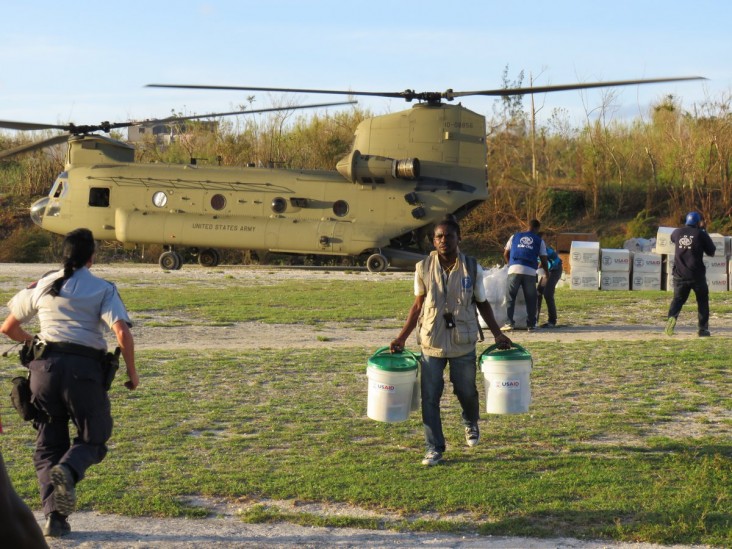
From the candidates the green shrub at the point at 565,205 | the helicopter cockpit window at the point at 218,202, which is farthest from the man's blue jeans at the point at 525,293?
the green shrub at the point at 565,205

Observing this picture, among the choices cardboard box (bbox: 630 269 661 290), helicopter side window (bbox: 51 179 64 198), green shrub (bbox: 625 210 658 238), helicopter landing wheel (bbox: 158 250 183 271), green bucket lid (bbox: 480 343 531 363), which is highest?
helicopter side window (bbox: 51 179 64 198)

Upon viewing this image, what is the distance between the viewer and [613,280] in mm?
22906

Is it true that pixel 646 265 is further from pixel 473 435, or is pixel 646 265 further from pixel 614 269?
pixel 473 435

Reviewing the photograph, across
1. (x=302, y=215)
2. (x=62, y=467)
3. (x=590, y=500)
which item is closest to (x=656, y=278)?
(x=302, y=215)

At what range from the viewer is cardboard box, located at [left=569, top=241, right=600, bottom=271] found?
2266 cm

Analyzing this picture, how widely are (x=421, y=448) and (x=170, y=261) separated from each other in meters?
21.3

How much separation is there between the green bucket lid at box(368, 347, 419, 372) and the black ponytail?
2.45 metres

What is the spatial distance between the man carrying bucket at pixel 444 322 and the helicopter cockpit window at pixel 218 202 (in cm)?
2094

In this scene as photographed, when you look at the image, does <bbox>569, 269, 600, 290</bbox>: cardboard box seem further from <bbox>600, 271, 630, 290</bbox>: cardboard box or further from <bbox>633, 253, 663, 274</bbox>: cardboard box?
<bbox>633, 253, 663, 274</bbox>: cardboard box

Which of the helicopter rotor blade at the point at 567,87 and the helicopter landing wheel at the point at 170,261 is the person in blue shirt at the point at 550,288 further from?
the helicopter landing wheel at the point at 170,261

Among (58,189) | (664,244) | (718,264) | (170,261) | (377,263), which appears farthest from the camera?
(58,189)

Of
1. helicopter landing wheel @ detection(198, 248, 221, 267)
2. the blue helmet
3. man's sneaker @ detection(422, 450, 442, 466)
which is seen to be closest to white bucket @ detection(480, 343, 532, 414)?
man's sneaker @ detection(422, 450, 442, 466)

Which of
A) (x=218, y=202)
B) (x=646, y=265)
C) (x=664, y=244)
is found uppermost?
(x=218, y=202)

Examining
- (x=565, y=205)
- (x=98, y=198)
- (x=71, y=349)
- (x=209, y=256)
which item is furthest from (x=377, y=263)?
(x=71, y=349)
